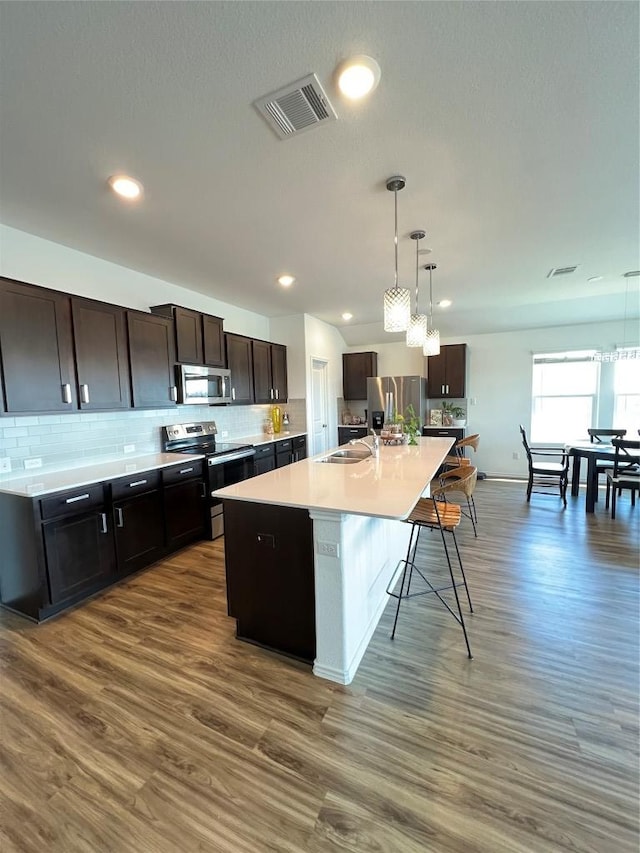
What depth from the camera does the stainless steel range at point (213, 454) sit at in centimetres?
366

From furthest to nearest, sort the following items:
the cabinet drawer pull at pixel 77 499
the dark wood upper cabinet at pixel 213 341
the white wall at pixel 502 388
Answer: the white wall at pixel 502 388 → the dark wood upper cabinet at pixel 213 341 → the cabinet drawer pull at pixel 77 499

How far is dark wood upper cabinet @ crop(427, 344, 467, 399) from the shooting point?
613 centimetres

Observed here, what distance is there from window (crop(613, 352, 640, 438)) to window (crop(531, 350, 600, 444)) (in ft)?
0.84

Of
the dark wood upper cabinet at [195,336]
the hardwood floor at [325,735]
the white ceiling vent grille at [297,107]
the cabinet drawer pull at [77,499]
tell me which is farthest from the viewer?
the dark wood upper cabinet at [195,336]

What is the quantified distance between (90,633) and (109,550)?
64 centimetres

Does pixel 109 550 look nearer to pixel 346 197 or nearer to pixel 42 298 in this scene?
pixel 42 298

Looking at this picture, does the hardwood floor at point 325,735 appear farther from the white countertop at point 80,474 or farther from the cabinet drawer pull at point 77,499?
the white countertop at point 80,474

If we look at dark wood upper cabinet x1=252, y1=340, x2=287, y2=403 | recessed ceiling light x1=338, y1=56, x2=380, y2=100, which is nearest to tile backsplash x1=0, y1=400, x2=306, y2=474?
dark wood upper cabinet x1=252, y1=340, x2=287, y2=403

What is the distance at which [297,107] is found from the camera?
155 centimetres

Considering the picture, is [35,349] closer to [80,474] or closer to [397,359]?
[80,474]

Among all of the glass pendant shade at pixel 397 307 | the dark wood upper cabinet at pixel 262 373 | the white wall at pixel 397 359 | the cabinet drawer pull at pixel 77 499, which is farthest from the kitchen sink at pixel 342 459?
the white wall at pixel 397 359

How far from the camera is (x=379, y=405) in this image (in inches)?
252

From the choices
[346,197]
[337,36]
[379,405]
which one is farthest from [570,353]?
[337,36]

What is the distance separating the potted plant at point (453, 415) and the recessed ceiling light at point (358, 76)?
551cm
